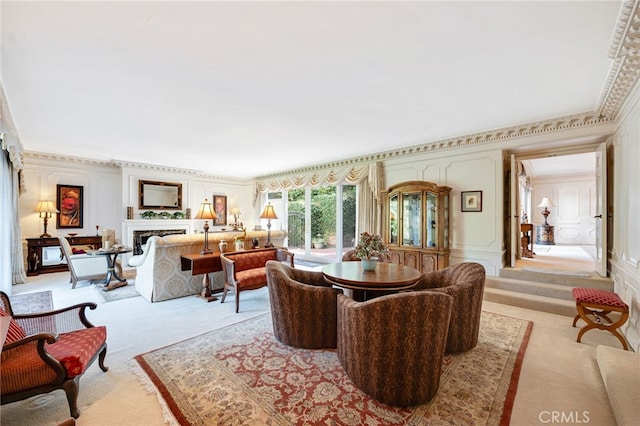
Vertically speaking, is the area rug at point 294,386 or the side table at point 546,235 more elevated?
the side table at point 546,235

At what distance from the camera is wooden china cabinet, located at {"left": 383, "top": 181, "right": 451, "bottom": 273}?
15.7 feet

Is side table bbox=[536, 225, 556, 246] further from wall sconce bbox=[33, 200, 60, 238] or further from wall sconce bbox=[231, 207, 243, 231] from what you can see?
wall sconce bbox=[33, 200, 60, 238]

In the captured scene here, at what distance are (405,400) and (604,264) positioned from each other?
396cm

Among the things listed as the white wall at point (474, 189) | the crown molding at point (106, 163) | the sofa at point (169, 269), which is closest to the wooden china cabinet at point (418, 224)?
the white wall at point (474, 189)

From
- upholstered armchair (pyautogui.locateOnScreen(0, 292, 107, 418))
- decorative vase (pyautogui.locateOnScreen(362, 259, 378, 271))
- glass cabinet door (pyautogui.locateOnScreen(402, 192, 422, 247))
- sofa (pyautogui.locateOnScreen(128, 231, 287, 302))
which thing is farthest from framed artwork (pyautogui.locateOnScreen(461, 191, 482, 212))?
upholstered armchair (pyautogui.locateOnScreen(0, 292, 107, 418))

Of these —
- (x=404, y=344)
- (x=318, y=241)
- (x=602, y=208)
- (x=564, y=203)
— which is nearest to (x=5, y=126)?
(x=404, y=344)

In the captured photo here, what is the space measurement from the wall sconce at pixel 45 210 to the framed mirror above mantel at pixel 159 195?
5.41 feet

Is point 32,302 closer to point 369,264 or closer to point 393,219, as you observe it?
point 369,264

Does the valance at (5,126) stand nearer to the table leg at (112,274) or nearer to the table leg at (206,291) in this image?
the table leg at (112,274)

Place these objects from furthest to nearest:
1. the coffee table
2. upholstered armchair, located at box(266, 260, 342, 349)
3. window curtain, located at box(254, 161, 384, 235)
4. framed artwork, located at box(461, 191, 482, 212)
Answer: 1. window curtain, located at box(254, 161, 384, 235)
2. the coffee table
3. framed artwork, located at box(461, 191, 482, 212)
4. upholstered armchair, located at box(266, 260, 342, 349)

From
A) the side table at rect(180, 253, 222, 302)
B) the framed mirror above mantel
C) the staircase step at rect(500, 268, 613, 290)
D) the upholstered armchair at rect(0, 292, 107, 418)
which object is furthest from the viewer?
the framed mirror above mantel

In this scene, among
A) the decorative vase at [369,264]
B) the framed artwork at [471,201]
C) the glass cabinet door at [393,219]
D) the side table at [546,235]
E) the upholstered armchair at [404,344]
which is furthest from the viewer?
the side table at [546,235]

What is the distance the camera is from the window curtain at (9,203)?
3484 mm

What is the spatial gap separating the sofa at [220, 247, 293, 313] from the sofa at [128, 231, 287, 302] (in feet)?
1.89
